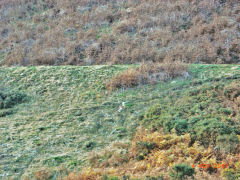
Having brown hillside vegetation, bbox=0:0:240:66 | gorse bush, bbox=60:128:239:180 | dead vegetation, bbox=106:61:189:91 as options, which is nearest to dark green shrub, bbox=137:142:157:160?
gorse bush, bbox=60:128:239:180

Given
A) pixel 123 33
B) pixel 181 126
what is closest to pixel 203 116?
pixel 181 126

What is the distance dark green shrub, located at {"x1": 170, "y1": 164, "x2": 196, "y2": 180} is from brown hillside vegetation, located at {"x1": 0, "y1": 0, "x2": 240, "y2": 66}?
26.8ft

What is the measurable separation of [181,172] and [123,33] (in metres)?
13.1

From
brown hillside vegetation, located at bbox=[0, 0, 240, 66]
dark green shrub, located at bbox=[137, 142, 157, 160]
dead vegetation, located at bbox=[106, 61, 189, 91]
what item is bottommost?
Answer: dark green shrub, located at bbox=[137, 142, 157, 160]

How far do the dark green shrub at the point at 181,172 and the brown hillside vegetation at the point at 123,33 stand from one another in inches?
321

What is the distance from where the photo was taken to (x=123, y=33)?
1725 cm

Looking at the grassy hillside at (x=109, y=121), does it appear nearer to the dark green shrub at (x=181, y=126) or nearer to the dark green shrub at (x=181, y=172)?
the dark green shrub at (x=181, y=126)

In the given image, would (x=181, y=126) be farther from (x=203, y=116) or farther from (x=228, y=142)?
(x=228, y=142)

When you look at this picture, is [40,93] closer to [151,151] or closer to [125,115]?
[125,115]

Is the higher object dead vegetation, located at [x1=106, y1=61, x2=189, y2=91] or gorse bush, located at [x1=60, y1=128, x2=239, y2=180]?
dead vegetation, located at [x1=106, y1=61, x2=189, y2=91]

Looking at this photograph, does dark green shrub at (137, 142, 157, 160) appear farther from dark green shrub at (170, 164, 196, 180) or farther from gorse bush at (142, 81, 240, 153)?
dark green shrub at (170, 164, 196, 180)

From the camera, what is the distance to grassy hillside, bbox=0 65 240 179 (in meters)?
6.61

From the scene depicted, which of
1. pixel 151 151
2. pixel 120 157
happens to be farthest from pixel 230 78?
pixel 120 157

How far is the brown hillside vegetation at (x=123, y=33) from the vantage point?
14.3 meters
